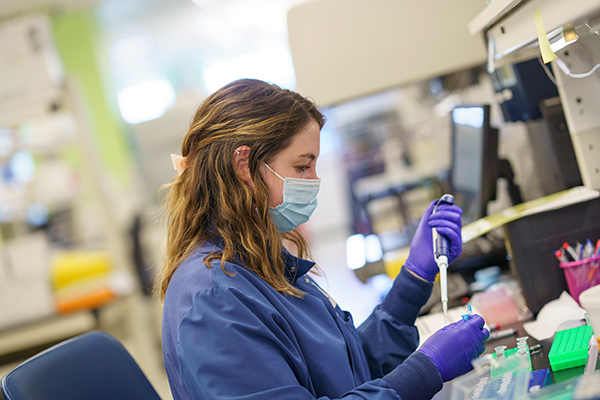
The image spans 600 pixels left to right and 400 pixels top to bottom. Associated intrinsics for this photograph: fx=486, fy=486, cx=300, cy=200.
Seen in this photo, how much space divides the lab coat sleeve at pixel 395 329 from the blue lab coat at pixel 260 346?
0.13 metres

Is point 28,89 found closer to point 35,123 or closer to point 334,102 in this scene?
point 35,123

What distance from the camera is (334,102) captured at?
75.5 inches

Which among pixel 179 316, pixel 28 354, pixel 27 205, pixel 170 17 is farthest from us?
pixel 170 17

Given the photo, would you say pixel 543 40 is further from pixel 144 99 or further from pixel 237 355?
pixel 144 99

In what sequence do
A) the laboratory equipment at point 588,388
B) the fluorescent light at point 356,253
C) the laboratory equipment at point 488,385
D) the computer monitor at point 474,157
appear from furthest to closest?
the fluorescent light at point 356,253 < the computer monitor at point 474,157 < the laboratory equipment at point 488,385 < the laboratory equipment at point 588,388

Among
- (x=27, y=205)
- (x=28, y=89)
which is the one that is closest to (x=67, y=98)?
(x=28, y=89)

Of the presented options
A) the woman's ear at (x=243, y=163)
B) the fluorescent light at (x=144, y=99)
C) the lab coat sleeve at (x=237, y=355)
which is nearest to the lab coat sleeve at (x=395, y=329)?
the lab coat sleeve at (x=237, y=355)

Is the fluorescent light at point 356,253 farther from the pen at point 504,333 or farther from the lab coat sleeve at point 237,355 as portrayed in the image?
the lab coat sleeve at point 237,355

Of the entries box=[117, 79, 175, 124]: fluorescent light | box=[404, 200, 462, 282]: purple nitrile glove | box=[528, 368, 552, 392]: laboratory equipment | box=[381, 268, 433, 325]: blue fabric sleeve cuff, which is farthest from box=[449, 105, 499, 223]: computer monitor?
box=[117, 79, 175, 124]: fluorescent light

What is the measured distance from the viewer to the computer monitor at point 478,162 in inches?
62.9

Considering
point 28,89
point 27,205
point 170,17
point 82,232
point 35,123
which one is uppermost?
point 170,17

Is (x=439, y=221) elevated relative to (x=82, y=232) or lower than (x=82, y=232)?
lower

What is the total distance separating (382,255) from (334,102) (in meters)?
0.66

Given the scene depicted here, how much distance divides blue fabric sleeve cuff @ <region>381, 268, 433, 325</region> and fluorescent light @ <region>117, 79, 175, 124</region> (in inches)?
225
